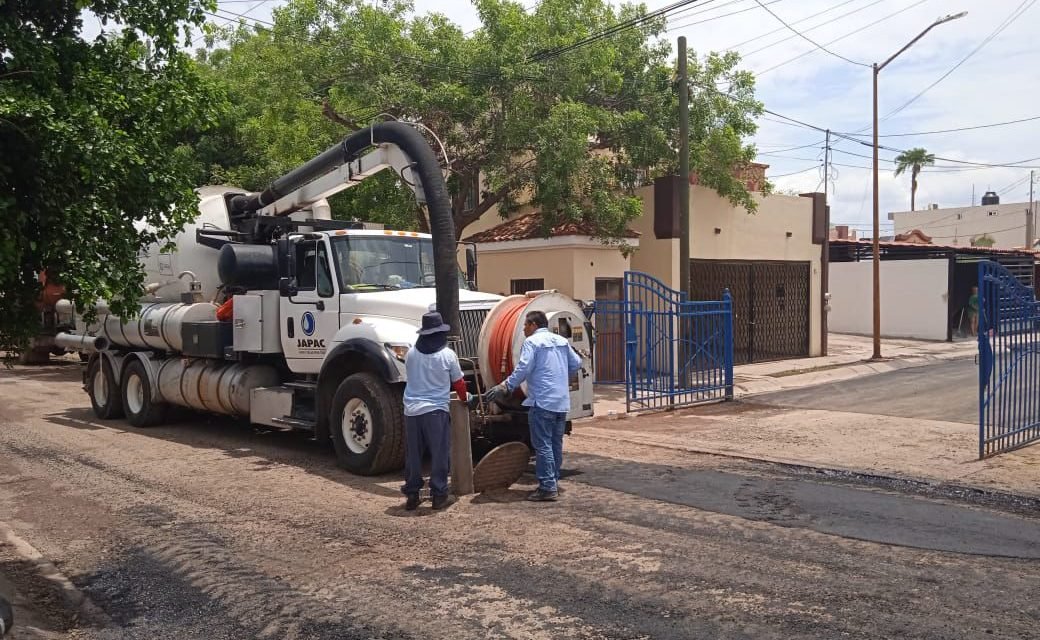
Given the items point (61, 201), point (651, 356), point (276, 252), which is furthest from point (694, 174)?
point (61, 201)

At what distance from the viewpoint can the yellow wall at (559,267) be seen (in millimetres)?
16938

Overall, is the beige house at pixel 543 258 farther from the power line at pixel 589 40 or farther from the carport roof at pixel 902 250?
the carport roof at pixel 902 250

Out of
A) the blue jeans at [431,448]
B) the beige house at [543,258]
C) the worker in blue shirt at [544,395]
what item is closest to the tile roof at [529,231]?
the beige house at [543,258]

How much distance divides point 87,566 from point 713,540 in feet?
15.1

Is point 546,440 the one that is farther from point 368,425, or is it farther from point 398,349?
point 368,425

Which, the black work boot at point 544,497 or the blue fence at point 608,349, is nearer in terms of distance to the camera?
the black work boot at point 544,497

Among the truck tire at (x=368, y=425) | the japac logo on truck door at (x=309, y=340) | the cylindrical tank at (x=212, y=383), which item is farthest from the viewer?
the cylindrical tank at (x=212, y=383)

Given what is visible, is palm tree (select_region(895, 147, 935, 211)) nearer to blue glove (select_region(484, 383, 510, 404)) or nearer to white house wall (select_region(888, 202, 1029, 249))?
white house wall (select_region(888, 202, 1029, 249))

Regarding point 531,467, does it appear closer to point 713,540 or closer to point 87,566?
point 713,540

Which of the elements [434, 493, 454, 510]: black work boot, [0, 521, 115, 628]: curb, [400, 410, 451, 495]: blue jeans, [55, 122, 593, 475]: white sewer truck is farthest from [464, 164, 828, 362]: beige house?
[0, 521, 115, 628]: curb

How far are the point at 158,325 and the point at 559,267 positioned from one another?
788 centimetres

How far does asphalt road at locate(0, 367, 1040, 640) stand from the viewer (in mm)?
4883

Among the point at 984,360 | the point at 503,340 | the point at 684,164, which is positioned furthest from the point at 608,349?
the point at 503,340

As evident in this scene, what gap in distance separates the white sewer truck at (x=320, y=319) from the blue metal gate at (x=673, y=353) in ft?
13.1
